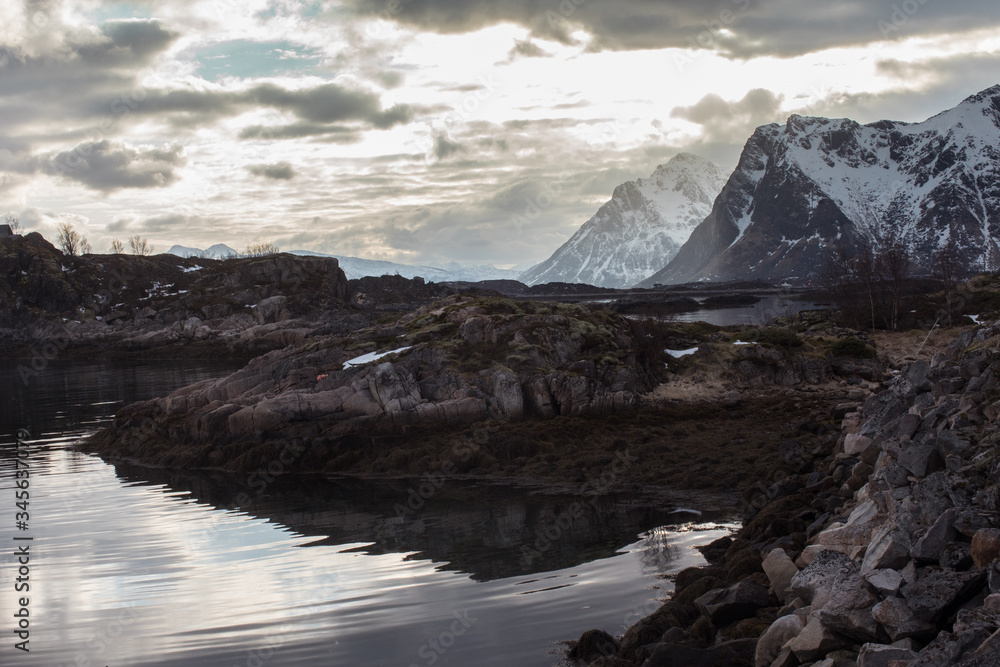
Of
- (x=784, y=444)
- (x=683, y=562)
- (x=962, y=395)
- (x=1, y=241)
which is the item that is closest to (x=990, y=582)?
(x=962, y=395)

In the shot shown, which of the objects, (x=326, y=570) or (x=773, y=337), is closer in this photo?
(x=326, y=570)

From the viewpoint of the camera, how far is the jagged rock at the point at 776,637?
1027 centimetres

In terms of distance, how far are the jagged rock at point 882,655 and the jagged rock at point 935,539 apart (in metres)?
1.83

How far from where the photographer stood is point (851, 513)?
1379 centimetres

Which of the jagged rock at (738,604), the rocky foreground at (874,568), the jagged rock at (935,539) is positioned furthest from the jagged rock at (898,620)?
the jagged rock at (738,604)

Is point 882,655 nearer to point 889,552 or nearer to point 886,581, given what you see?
point 886,581

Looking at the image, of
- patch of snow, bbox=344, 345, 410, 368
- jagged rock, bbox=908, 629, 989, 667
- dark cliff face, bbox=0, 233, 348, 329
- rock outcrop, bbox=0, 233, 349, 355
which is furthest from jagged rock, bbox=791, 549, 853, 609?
dark cliff face, bbox=0, 233, 348, 329

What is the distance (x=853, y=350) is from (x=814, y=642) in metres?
36.1

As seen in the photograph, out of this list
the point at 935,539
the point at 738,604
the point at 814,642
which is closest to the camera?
the point at 814,642

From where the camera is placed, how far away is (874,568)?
10156 mm

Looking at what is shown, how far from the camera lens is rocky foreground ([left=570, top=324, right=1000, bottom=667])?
8.93m

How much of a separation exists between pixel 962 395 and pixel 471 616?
428 inches

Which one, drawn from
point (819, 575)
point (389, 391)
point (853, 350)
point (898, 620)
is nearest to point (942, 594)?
point (898, 620)

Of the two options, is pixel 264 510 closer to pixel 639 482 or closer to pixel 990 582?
pixel 639 482
